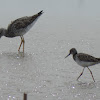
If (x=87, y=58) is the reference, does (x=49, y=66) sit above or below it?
below

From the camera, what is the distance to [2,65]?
371 inches

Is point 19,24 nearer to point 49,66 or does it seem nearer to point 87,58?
point 49,66

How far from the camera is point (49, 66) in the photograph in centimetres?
953

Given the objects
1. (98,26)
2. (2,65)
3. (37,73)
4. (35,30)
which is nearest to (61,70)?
(37,73)

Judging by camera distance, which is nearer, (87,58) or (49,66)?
(87,58)

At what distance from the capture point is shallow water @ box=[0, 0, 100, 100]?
7129 mm

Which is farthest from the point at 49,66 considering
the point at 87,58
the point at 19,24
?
the point at 19,24

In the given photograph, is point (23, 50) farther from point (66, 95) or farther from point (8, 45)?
point (66, 95)

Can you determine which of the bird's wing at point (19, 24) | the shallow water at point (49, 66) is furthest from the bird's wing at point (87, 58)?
the bird's wing at point (19, 24)

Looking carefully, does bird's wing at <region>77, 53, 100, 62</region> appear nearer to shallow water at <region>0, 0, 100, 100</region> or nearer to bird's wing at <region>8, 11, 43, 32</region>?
shallow water at <region>0, 0, 100, 100</region>

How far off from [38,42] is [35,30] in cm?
315

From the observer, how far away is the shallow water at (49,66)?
713 centimetres

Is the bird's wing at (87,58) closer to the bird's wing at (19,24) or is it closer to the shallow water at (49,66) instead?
the shallow water at (49,66)

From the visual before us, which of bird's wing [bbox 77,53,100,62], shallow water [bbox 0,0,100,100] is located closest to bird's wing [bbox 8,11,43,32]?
shallow water [bbox 0,0,100,100]
